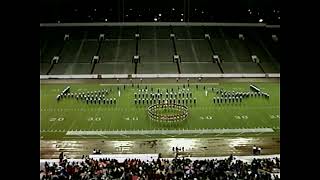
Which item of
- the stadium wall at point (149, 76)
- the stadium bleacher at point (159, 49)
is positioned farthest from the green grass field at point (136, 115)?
the stadium bleacher at point (159, 49)

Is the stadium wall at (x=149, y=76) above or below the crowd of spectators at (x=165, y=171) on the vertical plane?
above

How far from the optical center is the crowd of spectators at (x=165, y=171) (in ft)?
25.6

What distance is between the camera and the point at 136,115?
1518cm

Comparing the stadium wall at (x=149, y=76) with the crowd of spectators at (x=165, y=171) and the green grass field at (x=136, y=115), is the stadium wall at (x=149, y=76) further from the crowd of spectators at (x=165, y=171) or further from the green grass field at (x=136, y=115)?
the crowd of spectators at (x=165, y=171)

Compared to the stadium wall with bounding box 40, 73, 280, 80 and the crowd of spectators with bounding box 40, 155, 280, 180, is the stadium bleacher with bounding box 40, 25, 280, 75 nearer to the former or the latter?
the stadium wall with bounding box 40, 73, 280, 80

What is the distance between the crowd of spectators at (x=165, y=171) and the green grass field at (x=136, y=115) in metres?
4.65

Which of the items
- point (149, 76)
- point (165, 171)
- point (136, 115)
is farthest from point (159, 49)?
Answer: point (165, 171)

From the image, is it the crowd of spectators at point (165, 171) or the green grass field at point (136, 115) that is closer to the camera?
the crowd of spectators at point (165, 171)

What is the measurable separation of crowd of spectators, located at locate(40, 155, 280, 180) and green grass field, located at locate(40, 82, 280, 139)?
15.3 ft

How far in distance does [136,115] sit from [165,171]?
21.9 ft

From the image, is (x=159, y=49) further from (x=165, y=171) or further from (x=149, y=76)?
(x=165, y=171)

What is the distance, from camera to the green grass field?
14.1 m
